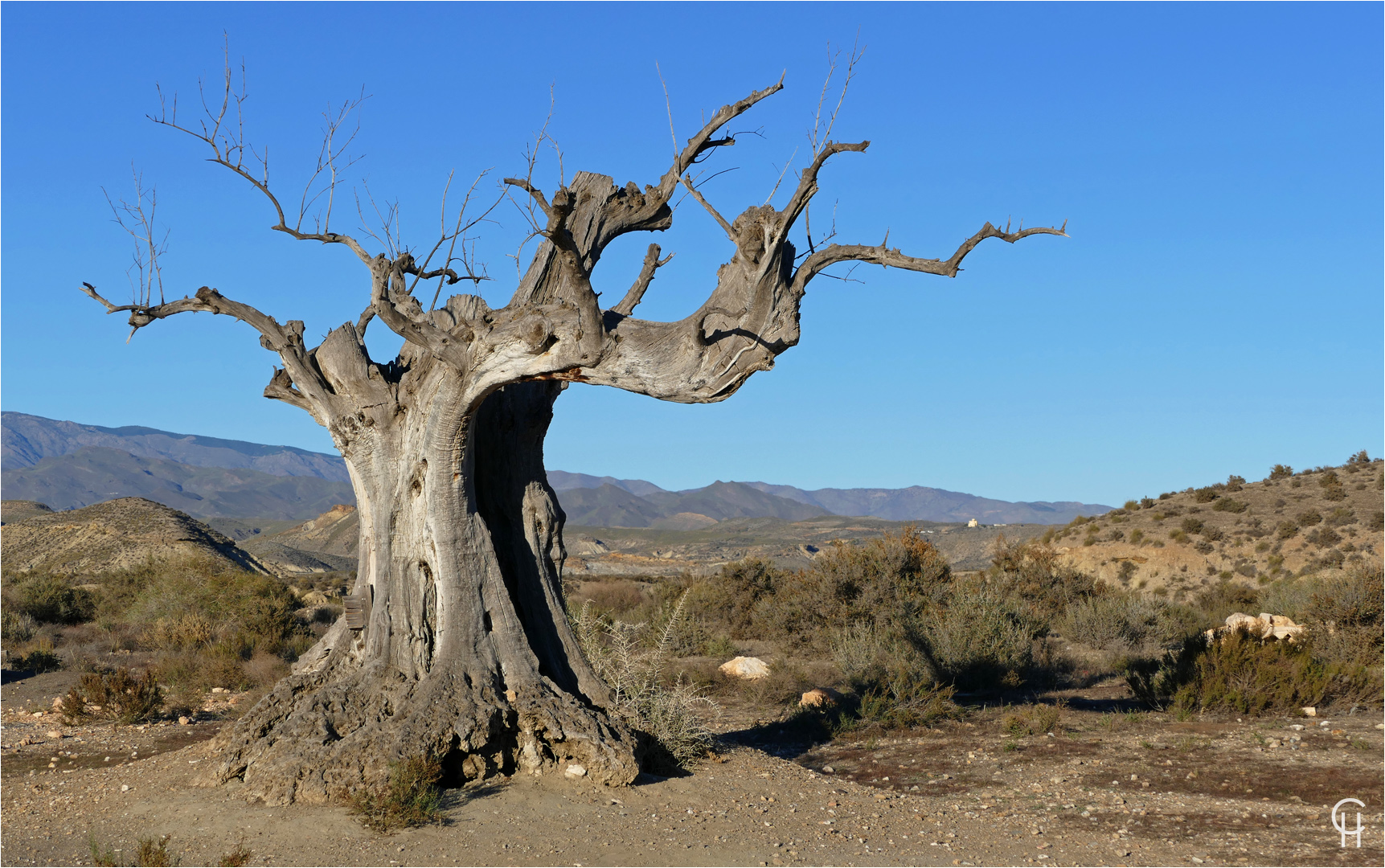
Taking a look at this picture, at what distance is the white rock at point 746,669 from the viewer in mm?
15180

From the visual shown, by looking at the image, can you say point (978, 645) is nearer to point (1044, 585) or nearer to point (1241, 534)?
point (1044, 585)

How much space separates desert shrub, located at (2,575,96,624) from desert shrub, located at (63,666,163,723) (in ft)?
36.9

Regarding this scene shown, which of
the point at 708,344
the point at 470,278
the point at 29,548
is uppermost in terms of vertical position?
the point at 470,278

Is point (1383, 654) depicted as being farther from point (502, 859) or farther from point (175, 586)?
point (175, 586)

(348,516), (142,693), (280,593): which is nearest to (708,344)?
(142,693)

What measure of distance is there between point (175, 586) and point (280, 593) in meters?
4.24

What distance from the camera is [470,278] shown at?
9602mm

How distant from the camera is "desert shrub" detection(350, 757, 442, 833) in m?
6.70

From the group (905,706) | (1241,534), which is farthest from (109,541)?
(1241,534)

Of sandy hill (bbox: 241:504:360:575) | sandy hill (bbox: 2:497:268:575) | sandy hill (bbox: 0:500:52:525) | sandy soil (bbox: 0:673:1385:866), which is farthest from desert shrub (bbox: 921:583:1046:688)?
sandy hill (bbox: 0:500:52:525)

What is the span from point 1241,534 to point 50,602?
33.2 metres

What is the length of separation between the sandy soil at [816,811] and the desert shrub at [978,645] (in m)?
3.42

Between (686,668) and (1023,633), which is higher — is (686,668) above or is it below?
below

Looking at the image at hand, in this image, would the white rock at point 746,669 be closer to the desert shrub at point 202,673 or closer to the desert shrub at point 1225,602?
the desert shrub at point 202,673
